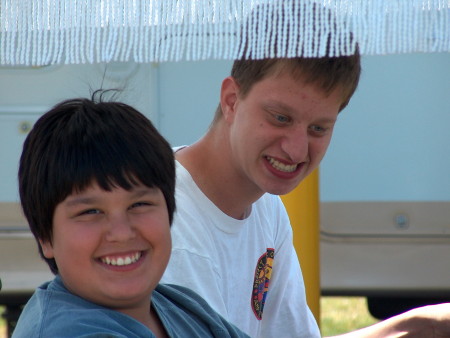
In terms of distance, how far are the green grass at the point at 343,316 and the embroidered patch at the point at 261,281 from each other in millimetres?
3319

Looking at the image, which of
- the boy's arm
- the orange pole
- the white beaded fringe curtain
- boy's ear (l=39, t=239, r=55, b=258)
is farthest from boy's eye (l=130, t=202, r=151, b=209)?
the orange pole

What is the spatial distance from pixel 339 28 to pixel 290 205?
1.66 meters

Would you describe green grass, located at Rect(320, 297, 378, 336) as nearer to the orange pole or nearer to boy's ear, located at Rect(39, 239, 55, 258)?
the orange pole

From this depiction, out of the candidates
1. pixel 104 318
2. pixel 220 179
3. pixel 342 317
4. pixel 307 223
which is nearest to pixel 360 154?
pixel 307 223

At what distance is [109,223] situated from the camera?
1.41m

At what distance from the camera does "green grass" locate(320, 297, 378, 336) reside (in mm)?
5496

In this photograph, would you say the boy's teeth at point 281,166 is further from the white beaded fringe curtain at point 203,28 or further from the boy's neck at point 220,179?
the white beaded fringe curtain at point 203,28

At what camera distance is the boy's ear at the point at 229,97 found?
78.2 inches

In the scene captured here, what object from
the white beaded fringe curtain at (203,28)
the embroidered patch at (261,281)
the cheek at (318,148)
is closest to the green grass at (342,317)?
the embroidered patch at (261,281)

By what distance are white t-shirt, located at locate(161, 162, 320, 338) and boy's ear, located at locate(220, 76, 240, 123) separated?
0.17m

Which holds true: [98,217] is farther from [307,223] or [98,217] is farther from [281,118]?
[307,223]

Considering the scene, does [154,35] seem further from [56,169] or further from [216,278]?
[216,278]

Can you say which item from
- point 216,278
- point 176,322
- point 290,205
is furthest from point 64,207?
point 290,205

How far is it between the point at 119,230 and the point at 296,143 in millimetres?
608
